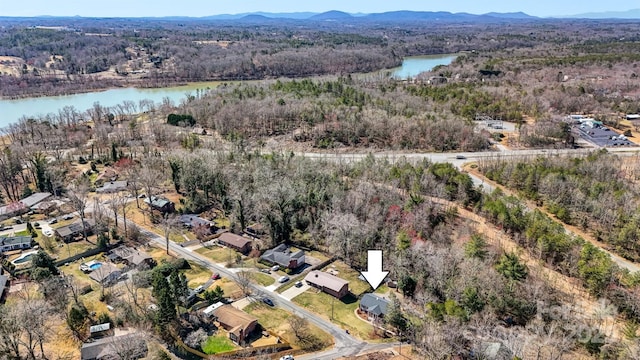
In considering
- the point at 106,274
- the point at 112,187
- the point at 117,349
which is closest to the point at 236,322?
the point at 117,349

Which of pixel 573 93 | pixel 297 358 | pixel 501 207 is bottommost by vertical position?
pixel 297 358

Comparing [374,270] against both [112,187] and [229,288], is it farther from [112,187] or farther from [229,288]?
[112,187]

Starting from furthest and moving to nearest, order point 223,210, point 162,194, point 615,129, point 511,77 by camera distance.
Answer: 1. point 511,77
2. point 615,129
3. point 162,194
4. point 223,210

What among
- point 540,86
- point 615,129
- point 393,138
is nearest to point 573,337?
point 393,138

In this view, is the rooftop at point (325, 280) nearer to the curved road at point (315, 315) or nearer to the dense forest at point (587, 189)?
the curved road at point (315, 315)

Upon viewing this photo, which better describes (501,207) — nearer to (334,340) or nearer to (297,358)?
(334,340)

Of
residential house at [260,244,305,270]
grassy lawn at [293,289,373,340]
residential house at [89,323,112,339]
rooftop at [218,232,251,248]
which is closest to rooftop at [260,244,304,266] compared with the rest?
residential house at [260,244,305,270]

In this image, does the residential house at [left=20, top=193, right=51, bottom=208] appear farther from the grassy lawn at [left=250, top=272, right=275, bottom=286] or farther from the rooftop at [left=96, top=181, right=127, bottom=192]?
the grassy lawn at [left=250, top=272, right=275, bottom=286]
